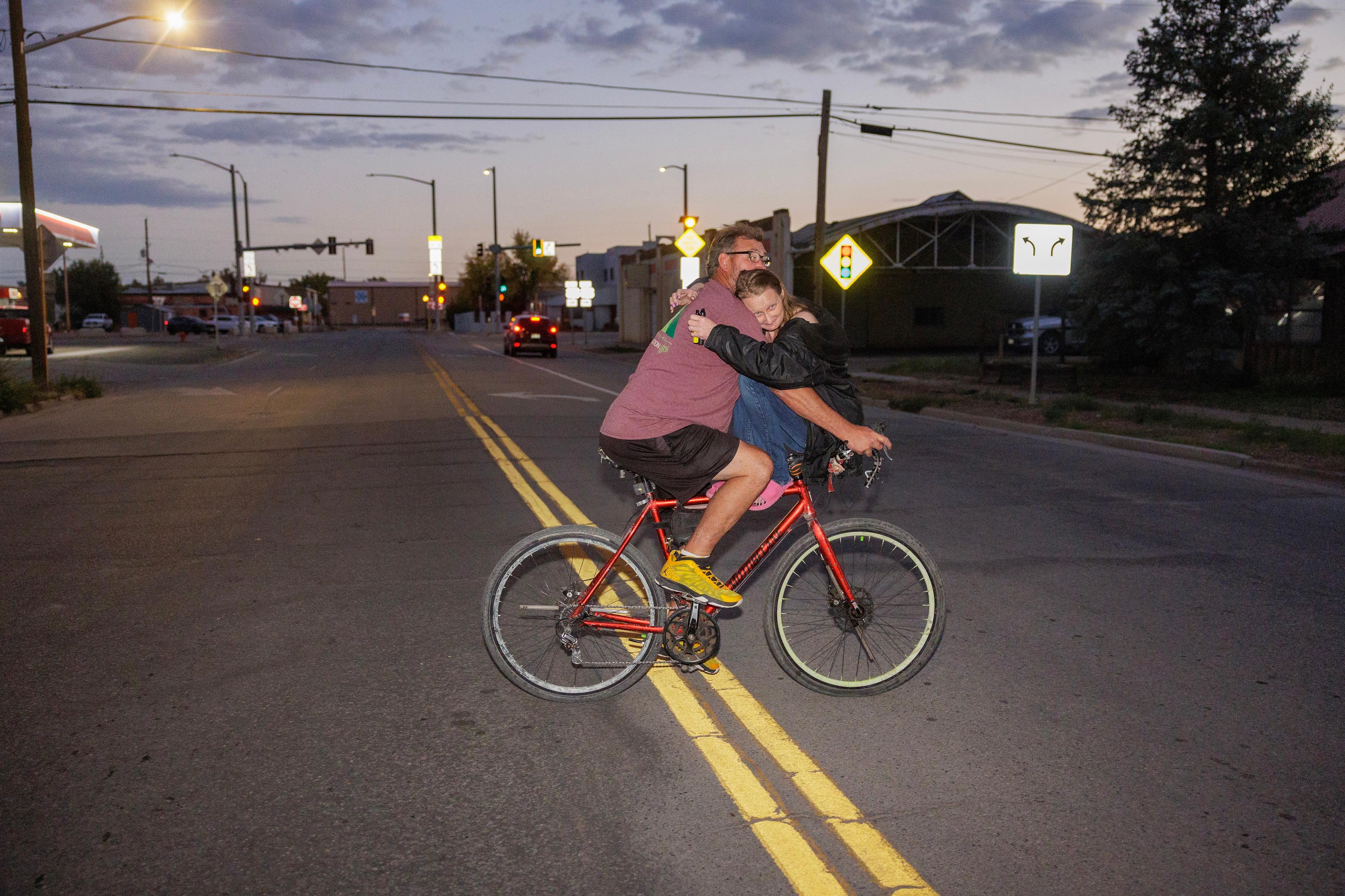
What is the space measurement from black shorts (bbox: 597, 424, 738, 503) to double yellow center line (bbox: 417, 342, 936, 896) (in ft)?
3.06

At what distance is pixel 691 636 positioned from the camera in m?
4.50

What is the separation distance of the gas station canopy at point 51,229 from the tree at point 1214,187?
21.9m

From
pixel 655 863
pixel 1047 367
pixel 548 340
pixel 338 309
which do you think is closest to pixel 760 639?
pixel 655 863

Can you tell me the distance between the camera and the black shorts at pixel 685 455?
427 cm

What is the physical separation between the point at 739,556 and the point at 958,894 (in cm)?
411

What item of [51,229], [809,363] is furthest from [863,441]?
[51,229]

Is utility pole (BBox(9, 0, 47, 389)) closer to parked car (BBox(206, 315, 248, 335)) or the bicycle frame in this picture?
the bicycle frame

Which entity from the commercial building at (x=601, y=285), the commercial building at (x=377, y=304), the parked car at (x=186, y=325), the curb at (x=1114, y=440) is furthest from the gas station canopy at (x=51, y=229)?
the commercial building at (x=377, y=304)

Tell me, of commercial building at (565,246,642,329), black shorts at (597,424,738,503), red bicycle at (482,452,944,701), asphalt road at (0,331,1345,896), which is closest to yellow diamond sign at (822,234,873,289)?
asphalt road at (0,331,1345,896)

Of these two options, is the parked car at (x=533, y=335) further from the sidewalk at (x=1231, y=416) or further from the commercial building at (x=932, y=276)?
the sidewalk at (x=1231, y=416)

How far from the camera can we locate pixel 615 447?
14.4 ft

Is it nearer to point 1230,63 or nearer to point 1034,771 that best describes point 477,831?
point 1034,771

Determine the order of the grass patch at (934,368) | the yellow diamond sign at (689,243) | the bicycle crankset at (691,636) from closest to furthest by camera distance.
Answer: the bicycle crankset at (691,636)
the grass patch at (934,368)
the yellow diamond sign at (689,243)

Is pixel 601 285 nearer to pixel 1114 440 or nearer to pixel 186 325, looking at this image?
pixel 186 325
